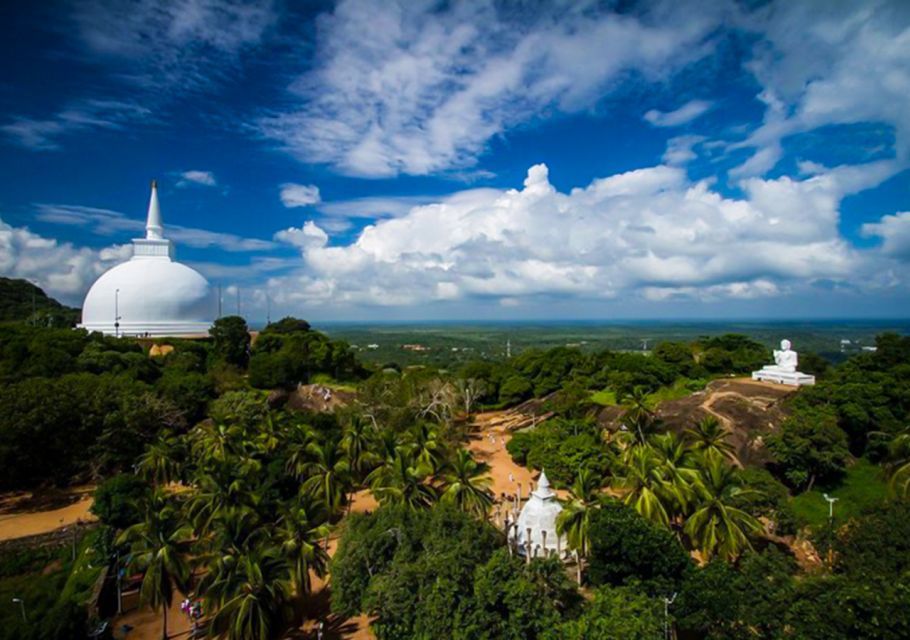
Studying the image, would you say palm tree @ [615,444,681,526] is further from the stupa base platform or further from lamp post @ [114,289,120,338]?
lamp post @ [114,289,120,338]

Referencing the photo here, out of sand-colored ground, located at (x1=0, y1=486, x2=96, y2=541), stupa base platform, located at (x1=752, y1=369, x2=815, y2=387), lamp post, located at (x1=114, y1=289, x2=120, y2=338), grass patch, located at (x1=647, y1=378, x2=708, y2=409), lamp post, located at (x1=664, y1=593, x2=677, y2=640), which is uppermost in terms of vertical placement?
lamp post, located at (x1=114, y1=289, x2=120, y2=338)

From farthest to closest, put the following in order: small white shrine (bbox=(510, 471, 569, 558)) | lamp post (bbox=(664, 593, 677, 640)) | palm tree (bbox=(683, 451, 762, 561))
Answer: small white shrine (bbox=(510, 471, 569, 558)) → palm tree (bbox=(683, 451, 762, 561)) → lamp post (bbox=(664, 593, 677, 640))

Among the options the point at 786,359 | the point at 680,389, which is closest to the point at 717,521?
the point at 786,359

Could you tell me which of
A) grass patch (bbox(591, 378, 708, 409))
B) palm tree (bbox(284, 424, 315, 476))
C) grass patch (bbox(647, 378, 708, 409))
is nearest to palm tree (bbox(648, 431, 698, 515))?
palm tree (bbox(284, 424, 315, 476))

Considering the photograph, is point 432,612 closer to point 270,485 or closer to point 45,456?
point 270,485

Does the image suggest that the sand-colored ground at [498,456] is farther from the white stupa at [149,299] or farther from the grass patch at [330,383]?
the white stupa at [149,299]
